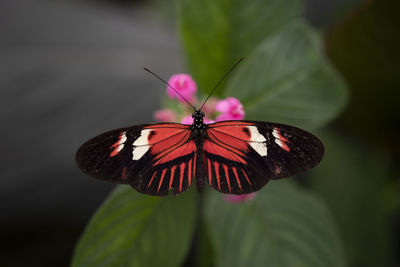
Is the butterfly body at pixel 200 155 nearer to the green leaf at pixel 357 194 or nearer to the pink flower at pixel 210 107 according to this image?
the pink flower at pixel 210 107

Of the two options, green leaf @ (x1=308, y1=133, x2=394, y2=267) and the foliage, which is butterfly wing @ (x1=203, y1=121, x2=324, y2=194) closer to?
the foliage

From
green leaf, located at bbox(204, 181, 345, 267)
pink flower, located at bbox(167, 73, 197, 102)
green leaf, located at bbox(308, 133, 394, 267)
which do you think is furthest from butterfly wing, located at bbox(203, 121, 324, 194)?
green leaf, located at bbox(308, 133, 394, 267)

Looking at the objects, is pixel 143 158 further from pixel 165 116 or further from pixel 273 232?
pixel 273 232

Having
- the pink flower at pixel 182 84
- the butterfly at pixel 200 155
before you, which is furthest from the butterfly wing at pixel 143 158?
the pink flower at pixel 182 84

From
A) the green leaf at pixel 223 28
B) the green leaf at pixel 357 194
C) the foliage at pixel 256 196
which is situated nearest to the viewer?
the foliage at pixel 256 196

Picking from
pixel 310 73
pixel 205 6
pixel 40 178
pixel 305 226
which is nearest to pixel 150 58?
pixel 40 178

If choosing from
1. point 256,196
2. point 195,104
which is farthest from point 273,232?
point 195,104
